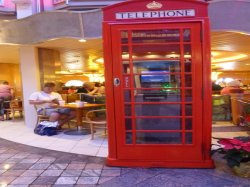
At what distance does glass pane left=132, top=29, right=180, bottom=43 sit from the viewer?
12.4 feet

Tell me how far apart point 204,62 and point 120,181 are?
6.35 ft

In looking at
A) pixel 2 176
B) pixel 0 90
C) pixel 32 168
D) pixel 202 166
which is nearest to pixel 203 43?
pixel 202 166

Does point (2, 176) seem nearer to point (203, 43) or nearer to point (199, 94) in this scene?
point (199, 94)

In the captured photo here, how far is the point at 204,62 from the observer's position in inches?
146

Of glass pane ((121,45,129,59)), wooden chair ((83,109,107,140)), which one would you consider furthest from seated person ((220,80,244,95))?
glass pane ((121,45,129,59))

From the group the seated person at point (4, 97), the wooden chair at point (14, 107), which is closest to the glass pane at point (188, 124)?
the wooden chair at point (14, 107)

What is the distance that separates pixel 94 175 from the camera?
3.75 m

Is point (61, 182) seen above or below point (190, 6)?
below

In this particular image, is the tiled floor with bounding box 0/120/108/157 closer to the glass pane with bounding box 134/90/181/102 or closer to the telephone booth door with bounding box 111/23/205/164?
the telephone booth door with bounding box 111/23/205/164

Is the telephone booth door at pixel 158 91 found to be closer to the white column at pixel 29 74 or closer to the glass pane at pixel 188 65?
the glass pane at pixel 188 65

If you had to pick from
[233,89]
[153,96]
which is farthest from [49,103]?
[233,89]

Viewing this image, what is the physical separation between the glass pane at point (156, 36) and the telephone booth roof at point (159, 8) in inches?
7.4

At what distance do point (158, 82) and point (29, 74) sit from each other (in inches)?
197

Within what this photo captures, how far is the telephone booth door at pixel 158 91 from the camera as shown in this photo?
12.4ft
